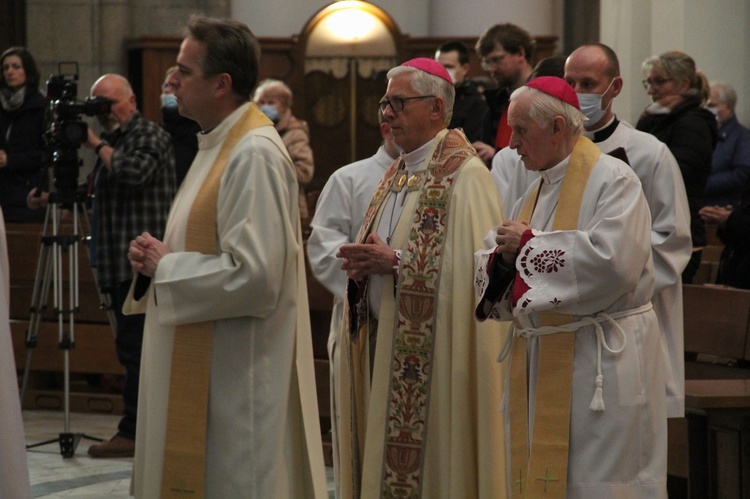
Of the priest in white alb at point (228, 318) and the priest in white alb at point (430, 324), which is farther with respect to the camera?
the priest in white alb at point (430, 324)

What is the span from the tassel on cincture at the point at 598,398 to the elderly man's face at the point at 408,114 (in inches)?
51.4

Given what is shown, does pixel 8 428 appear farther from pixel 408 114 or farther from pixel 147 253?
pixel 408 114

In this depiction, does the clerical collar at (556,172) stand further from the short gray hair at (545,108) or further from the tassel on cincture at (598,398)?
the tassel on cincture at (598,398)

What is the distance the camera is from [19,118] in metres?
9.17

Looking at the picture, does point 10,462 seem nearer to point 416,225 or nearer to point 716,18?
point 416,225

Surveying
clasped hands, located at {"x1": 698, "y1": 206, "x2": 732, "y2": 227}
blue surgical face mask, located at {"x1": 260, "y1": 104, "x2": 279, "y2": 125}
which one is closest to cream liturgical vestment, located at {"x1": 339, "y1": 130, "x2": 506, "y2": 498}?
clasped hands, located at {"x1": 698, "y1": 206, "x2": 732, "y2": 227}

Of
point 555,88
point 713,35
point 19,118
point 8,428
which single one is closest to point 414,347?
point 555,88

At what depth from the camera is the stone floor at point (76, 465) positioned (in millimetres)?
6168

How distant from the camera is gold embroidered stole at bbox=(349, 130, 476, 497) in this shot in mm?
4566

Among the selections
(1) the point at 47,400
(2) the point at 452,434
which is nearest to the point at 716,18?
(1) the point at 47,400

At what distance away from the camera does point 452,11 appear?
13.9 meters

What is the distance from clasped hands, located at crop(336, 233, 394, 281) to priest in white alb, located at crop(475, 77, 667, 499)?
576 mm

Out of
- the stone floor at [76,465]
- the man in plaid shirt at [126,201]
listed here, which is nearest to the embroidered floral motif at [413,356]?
the stone floor at [76,465]

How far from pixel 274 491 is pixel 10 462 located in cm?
78
